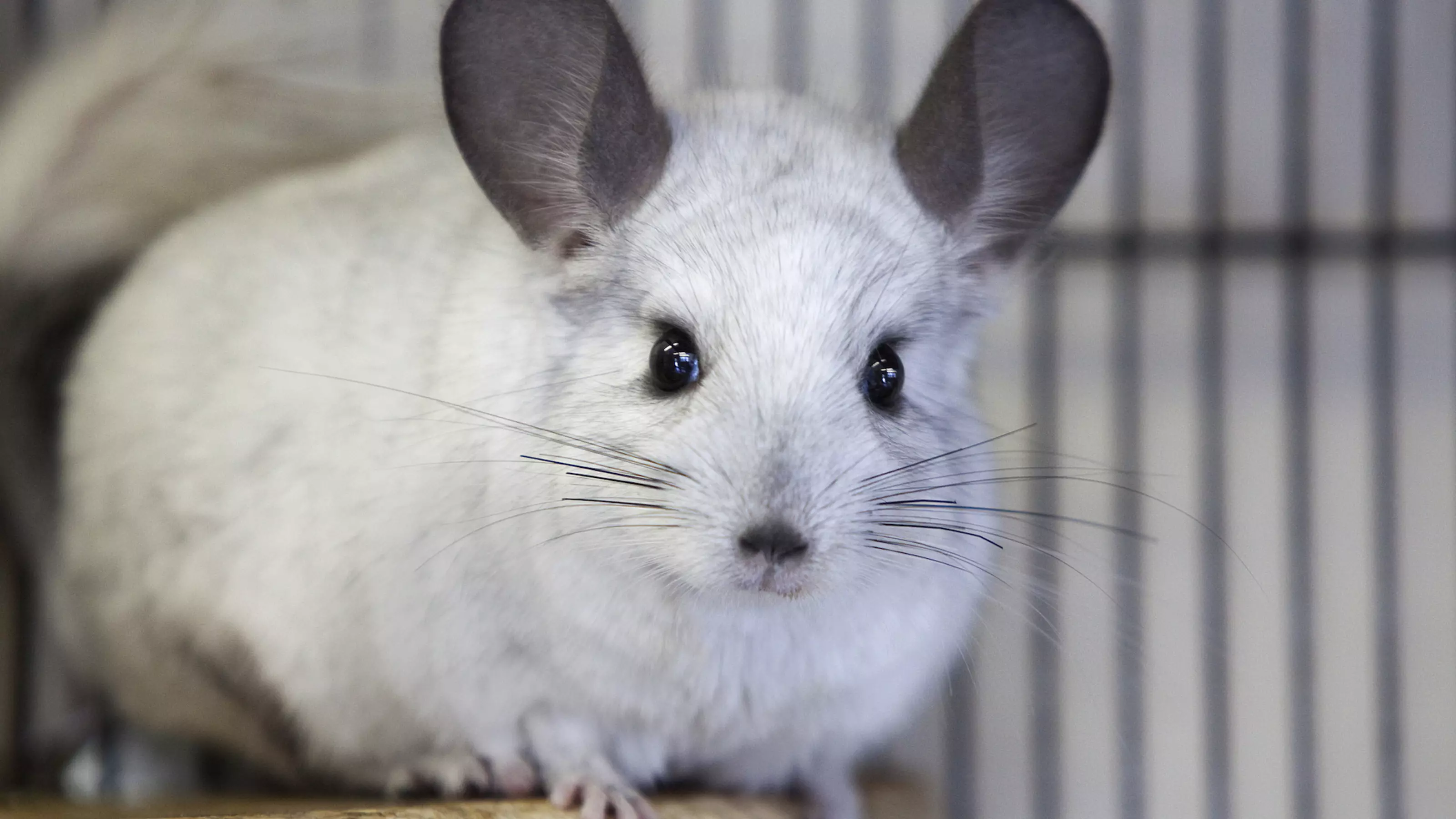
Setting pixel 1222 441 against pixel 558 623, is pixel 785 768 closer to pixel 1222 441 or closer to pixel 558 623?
pixel 558 623

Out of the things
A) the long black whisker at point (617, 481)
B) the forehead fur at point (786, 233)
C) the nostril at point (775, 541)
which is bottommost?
the nostril at point (775, 541)

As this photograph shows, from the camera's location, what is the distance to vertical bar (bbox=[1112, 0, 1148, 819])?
1.47 meters

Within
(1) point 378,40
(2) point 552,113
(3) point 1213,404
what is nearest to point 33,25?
(1) point 378,40

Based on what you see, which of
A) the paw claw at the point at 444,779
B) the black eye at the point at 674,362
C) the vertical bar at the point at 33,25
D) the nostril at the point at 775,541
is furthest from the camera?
the vertical bar at the point at 33,25

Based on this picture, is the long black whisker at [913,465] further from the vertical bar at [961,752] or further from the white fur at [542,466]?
the vertical bar at [961,752]

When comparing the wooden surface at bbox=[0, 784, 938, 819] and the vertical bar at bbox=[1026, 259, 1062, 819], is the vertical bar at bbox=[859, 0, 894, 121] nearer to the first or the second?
the vertical bar at bbox=[1026, 259, 1062, 819]

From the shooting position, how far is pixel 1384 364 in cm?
146

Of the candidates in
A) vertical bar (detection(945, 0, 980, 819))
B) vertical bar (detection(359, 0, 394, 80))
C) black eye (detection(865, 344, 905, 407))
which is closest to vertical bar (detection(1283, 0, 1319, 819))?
vertical bar (detection(945, 0, 980, 819))

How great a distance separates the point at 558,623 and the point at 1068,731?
0.81 m

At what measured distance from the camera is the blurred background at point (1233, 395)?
1457 mm

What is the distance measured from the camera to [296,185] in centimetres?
122

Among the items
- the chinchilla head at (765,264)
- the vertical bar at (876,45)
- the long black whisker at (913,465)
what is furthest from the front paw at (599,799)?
the vertical bar at (876,45)

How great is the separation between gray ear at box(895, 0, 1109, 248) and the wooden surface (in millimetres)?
480

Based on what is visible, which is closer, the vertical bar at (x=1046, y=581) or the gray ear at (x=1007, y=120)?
the gray ear at (x=1007, y=120)
